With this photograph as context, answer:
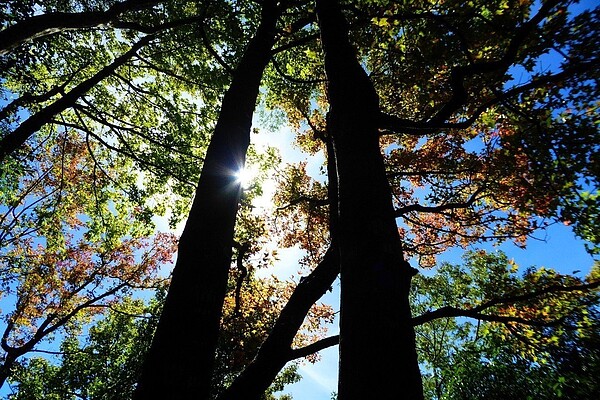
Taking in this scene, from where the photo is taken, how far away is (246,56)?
6.32m

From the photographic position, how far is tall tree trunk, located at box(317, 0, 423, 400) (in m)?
1.59

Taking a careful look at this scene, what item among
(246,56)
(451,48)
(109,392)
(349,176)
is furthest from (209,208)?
(109,392)

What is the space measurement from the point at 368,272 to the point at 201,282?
195 centimetres

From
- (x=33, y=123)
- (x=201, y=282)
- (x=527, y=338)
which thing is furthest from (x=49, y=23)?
(x=527, y=338)

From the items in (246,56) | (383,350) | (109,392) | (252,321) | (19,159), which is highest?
(246,56)

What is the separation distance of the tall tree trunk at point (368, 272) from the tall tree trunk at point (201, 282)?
1.57m

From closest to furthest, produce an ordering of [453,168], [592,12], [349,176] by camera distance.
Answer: [349,176]
[592,12]
[453,168]

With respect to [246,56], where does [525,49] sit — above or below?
below

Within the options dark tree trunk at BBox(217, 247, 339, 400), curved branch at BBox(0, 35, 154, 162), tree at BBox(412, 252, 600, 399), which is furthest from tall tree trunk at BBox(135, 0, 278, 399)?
curved branch at BBox(0, 35, 154, 162)

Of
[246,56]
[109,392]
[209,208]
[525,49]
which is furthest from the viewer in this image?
[109,392]

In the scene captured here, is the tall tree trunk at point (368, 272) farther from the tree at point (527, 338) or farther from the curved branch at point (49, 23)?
the curved branch at point (49, 23)

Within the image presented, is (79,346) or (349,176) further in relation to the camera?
(79,346)

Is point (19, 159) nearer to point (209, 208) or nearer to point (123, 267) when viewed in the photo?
point (209, 208)

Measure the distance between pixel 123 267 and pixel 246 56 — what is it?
1726 centimetres
